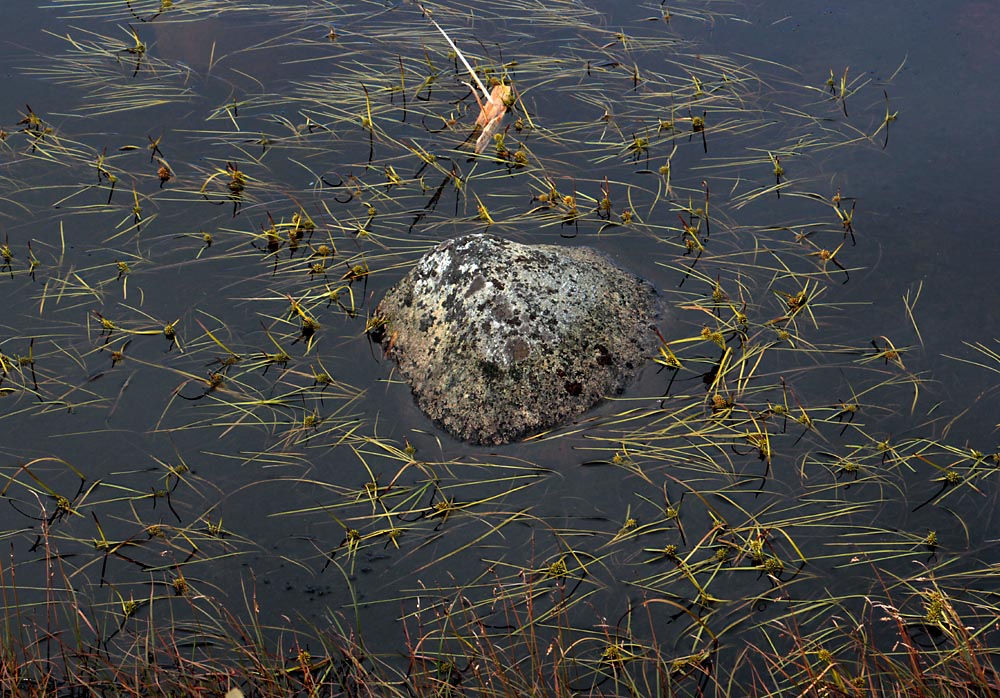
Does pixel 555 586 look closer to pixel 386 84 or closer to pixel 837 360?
pixel 837 360

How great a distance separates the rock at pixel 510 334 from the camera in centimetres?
423

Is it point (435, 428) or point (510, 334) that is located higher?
point (510, 334)

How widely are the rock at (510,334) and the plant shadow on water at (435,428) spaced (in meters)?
0.11

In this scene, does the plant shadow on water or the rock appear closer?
the plant shadow on water

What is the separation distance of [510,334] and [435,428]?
549 mm

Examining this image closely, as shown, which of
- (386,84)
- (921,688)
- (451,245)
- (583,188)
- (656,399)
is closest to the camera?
(921,688)

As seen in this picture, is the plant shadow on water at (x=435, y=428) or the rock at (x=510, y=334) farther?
the rock at (x=510, y=334)

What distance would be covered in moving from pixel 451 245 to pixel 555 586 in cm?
179

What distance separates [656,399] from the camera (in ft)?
14.2

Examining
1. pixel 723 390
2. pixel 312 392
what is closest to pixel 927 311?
pixel 723 390

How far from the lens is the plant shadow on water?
345 centimetres

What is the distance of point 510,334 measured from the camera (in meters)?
4.32

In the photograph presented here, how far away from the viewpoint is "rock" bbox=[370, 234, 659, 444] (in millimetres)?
4234

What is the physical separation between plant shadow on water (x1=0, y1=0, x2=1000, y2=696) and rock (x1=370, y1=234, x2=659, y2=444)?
0.37ft
